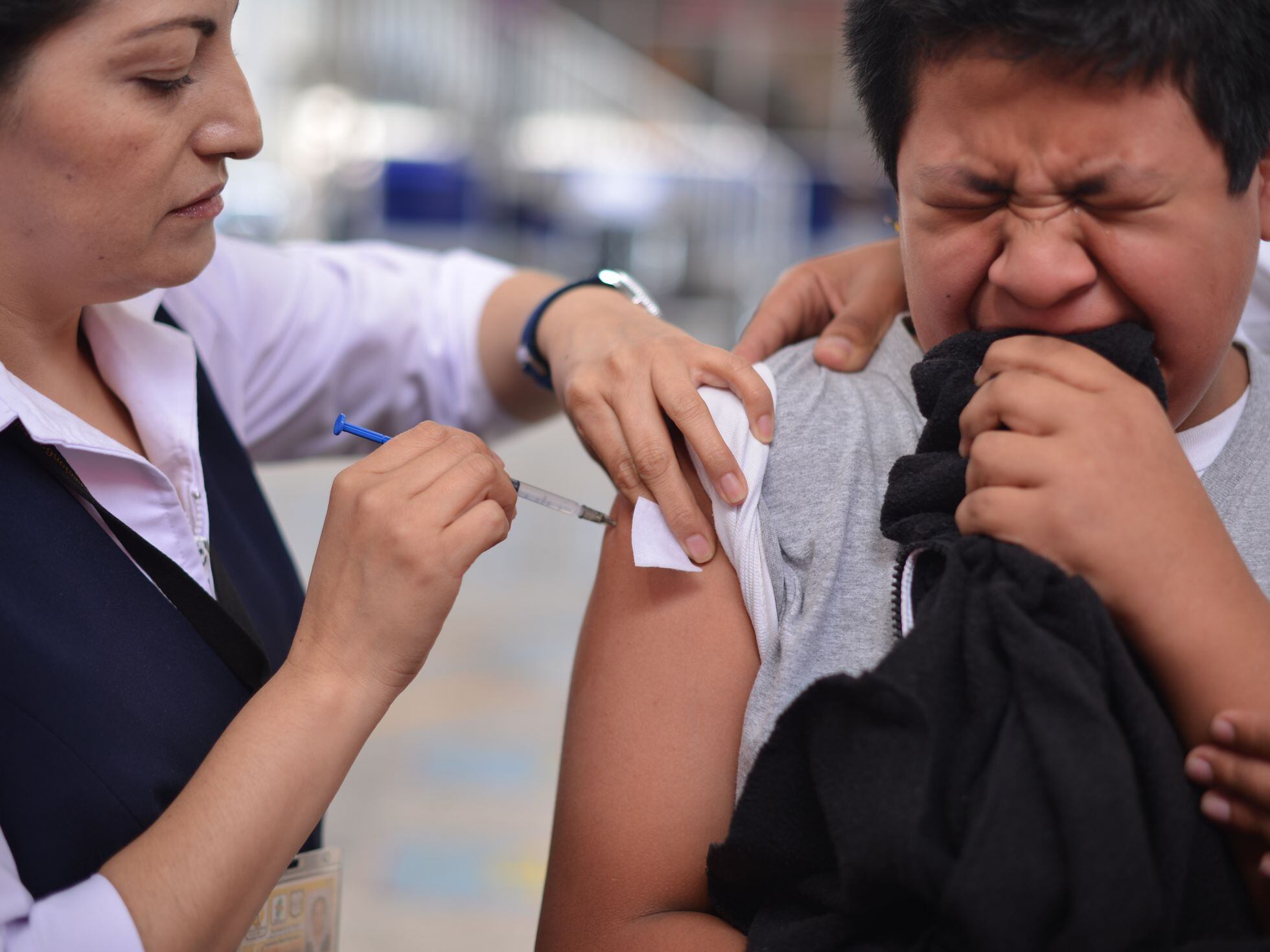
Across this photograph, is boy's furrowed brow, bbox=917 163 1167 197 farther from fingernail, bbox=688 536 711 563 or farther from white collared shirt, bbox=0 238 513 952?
white collared shirt, bbox=0 238 513 952

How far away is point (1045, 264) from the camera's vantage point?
957 mm

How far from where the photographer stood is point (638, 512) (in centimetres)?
111

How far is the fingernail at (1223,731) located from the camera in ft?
2.72

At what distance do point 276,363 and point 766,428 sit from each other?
0.82 meters

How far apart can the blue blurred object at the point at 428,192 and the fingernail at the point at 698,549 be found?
8001mm

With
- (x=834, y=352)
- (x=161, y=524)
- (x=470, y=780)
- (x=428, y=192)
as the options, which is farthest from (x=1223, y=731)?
(x=428, y=192)

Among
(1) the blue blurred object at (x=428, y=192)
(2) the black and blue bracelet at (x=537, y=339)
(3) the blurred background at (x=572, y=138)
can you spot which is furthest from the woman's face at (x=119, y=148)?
(1) the blue blurred object at (x=428, y=192)

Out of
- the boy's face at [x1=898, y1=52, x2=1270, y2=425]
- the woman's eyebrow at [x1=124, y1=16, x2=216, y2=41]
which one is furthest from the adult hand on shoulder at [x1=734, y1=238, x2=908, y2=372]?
the woman's eyebrow at [x1=124, y1=16, x2=216, y2=41]

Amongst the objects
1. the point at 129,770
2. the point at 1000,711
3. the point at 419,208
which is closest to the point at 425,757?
the point at 129,770

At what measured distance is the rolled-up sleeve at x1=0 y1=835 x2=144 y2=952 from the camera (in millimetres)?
917

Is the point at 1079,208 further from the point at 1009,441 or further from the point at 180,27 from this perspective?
the point at 180,27

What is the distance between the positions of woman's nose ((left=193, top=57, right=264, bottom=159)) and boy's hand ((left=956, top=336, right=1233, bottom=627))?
78 cm

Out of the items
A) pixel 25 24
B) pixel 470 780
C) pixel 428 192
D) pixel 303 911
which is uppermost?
pixel 428 192

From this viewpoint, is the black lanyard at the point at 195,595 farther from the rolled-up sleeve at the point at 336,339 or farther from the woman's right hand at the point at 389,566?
the rolled-up sleeve at the point at 336,339
